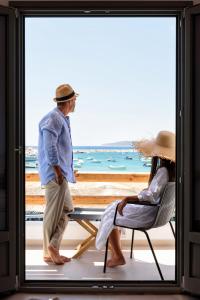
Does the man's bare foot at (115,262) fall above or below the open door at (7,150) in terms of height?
below

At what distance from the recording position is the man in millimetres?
4855

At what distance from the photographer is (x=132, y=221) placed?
4523 millimetres

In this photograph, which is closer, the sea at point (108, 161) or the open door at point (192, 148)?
the open door at point (192, 148)

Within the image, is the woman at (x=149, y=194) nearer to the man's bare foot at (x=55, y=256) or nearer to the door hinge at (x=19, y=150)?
the man's bare foot at (x=55, y=256)

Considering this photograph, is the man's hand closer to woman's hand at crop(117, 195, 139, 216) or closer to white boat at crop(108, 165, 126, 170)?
woman's hand at crop(117, 195, 139, 216)

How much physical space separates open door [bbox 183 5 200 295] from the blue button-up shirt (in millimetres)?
1504

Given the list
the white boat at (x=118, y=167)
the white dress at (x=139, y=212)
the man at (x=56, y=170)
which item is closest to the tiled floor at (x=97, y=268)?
the man at (x=56, y=170)

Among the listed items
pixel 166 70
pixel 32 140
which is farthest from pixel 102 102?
pixel 32 140

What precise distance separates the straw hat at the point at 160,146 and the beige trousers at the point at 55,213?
0.84 metres

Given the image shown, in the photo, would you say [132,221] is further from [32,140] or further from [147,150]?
[32,140]

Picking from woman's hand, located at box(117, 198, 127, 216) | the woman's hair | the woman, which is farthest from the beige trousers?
the woman's hair

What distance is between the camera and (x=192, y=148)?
373 centimetres

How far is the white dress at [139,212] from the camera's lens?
14.4ft

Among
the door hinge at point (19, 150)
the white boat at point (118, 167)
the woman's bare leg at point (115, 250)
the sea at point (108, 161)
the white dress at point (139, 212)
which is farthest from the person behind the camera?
the white boat at point (118, 167)
